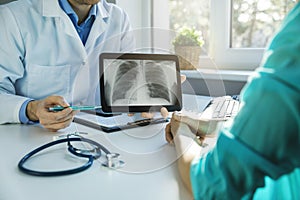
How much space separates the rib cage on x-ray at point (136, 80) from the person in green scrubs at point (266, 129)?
1.84ft

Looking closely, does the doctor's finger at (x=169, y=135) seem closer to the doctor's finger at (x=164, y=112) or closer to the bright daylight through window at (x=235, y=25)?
the doctor's finger at (x=164, y=112)

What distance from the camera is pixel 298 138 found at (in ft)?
1.12

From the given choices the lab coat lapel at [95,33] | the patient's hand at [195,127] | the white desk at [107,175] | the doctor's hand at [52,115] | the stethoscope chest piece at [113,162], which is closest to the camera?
the white desk at [107,175]

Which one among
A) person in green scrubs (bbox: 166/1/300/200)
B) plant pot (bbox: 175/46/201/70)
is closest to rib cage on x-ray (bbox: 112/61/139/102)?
person in green scrubs (bbox: 166/1/300/200)

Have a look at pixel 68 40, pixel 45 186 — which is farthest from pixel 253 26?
pixel 45 186

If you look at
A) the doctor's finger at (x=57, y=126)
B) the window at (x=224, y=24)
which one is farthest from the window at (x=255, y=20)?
the doctor's finger at (x=57, y=126)

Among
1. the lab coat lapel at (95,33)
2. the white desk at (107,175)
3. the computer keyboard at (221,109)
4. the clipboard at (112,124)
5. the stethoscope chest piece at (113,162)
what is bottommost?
the white desk at (107,175)

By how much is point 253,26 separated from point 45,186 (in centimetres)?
134

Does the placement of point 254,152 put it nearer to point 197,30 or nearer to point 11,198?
point 11,198

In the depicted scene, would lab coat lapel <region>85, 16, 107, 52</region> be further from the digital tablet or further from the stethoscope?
the stethoscope

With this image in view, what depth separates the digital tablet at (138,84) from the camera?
950 mm

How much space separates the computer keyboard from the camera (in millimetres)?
945

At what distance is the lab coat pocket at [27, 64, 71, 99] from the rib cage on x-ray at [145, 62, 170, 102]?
44 cm

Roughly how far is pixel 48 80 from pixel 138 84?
0.45m
